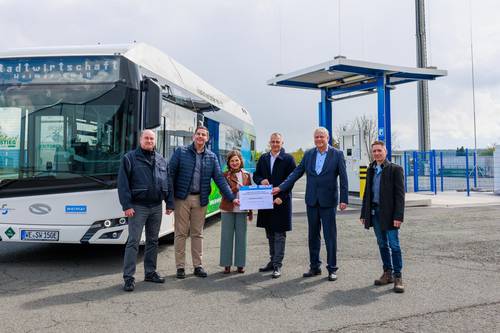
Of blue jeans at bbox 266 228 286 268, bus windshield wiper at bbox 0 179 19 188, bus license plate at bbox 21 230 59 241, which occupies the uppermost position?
bus windshield wiper at bbox 0 179 19 188

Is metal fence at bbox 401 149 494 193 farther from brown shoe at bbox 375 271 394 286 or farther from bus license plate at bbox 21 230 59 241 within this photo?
bus license plate at bbox 21 230 59 241

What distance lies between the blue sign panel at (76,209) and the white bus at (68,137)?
0.04ft

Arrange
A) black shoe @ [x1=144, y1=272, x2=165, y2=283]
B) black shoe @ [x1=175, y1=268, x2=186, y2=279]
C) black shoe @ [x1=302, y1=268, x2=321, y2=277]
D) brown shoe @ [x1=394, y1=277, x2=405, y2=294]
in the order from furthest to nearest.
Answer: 1. black shoe @ [x1=302, y1=268, x2=321, y2=277]
2. black shoe @ [x1=175, y1=268, x2=186, y2=279]
3. black shoe @ [x1=144, y1=272, x2=165, y2=283]
4. brown shoe @ [x1=394, y1=277, x2=405, y2=294]

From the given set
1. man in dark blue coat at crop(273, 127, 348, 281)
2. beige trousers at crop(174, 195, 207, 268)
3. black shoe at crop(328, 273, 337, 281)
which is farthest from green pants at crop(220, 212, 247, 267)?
black shoe at crop(328, 273, 337, 281)

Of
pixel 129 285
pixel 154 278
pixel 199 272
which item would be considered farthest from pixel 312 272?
pixel 129 285

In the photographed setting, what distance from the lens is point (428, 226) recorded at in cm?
1098

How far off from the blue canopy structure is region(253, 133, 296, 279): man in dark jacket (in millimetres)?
8749

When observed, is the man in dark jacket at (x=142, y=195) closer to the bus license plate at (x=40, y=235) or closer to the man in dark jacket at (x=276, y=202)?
the bus license plate at (x=40, y=235)

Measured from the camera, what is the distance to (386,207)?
18.2 ft

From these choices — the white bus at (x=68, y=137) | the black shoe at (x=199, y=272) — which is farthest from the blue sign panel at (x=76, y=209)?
the black shoe at (x=199, y=272)

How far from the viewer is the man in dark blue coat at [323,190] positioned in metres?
6.08

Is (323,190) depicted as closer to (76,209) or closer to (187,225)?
(187,225)

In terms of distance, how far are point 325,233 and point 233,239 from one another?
1.26 meters

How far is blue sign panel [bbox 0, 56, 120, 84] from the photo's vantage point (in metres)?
6.43
